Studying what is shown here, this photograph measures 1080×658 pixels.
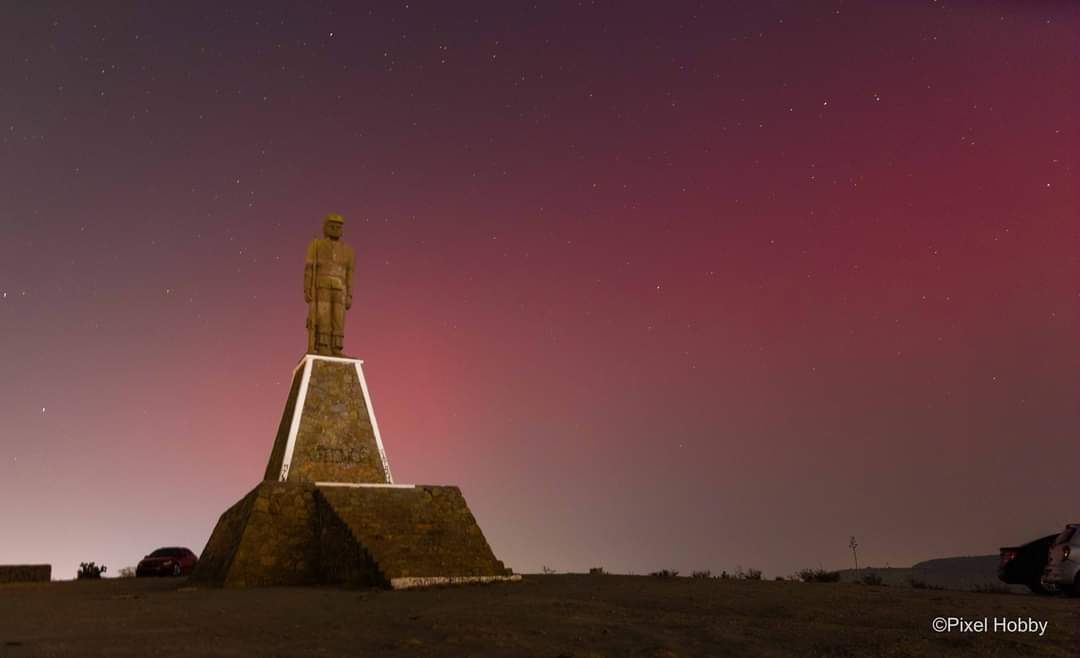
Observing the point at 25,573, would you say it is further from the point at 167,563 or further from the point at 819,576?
the point at 819,576

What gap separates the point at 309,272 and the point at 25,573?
13.0 metres

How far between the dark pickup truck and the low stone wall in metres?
26.4

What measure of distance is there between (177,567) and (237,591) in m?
13.5

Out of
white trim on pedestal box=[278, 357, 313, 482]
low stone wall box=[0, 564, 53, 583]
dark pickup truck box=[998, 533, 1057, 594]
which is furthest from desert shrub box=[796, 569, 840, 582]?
low stone wall box=[0, 564, 53, 583]

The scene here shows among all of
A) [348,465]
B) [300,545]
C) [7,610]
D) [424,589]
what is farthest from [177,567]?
[424,589]

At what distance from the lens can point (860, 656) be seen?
742 cm

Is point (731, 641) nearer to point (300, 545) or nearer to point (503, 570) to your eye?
point (503, 570)

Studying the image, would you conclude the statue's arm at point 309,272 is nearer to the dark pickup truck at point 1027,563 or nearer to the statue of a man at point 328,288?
the statue of a man at point 328,288

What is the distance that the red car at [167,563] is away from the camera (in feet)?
87.1

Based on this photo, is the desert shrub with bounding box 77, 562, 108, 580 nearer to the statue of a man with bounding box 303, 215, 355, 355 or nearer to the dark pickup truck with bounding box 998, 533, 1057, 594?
the statue of a man with bounding box 303, 215, 355, 355

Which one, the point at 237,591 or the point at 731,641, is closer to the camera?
the point at 731,641

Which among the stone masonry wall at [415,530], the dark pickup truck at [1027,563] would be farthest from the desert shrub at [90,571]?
the dark pickup truck at [1027,563]

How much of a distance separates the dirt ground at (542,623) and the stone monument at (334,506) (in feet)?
4.94

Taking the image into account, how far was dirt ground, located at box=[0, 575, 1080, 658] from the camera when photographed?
783 centimetres
